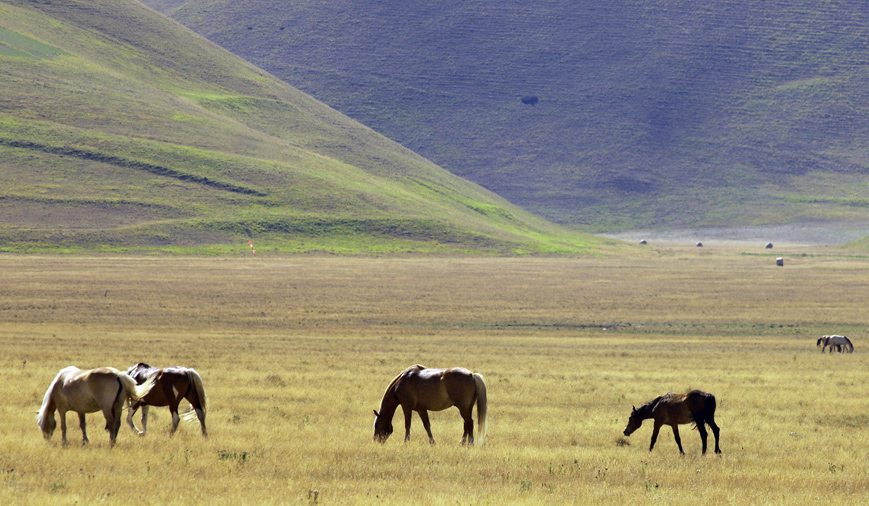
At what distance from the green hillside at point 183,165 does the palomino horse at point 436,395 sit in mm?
77807

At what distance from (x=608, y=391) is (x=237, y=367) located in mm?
11358

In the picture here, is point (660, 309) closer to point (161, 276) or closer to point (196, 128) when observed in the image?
point (161, 276)

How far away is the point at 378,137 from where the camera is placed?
173 m

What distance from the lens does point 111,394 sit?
13.2 meters

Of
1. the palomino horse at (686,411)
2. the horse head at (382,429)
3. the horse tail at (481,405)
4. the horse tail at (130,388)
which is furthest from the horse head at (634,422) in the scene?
the horse tail at (130,388)

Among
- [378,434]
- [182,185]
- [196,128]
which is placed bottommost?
[378,434]

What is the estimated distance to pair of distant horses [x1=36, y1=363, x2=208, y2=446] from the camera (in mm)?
13180

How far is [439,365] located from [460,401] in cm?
1168

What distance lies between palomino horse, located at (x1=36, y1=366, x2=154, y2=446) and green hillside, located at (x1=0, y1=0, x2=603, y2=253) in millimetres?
76278

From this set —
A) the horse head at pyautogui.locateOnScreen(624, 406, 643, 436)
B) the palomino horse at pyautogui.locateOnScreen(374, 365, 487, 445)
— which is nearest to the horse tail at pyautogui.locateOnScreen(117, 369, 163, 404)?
the palomino horse at pyautogui.locateOnScreen(374, 365, 487, 445)

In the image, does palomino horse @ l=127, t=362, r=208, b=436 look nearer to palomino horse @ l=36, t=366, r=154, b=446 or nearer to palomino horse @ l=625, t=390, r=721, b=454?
palomino horse @ l=36, t=366, r=154, b=446

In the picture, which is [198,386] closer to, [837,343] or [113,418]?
[113,418]

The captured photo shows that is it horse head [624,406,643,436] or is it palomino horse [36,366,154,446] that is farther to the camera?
horse head [624,406,643,436]

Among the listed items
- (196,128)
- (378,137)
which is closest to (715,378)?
(196,128)
